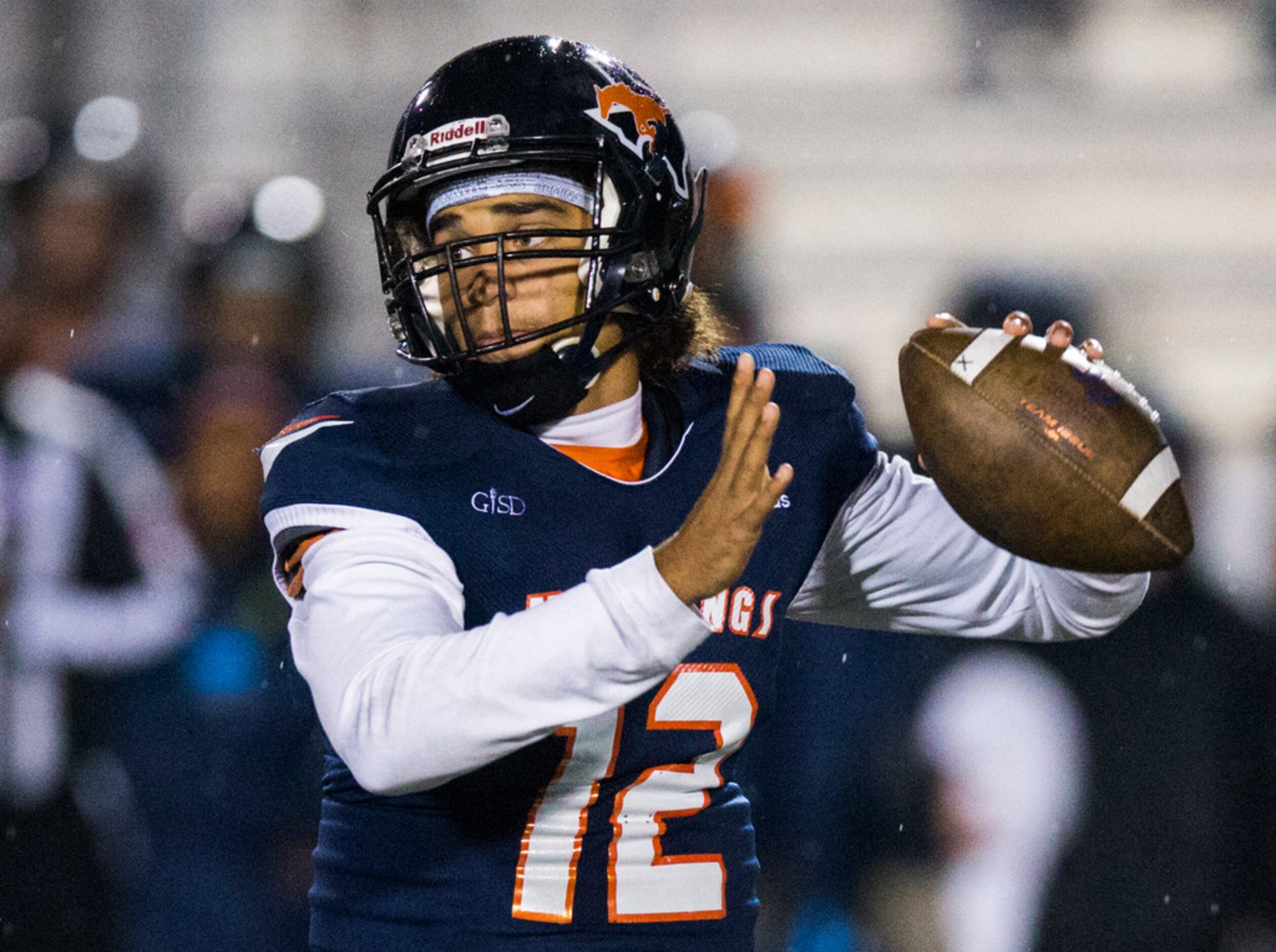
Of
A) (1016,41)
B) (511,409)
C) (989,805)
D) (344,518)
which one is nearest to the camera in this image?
(344,518)

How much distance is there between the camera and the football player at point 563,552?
1272 millimetres

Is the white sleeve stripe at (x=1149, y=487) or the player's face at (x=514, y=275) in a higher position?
the player's face at (x=514, y=275)

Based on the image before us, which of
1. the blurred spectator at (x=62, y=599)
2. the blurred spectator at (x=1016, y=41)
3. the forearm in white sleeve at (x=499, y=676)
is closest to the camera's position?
the forearm in white sleeve at (x=499, y=676)

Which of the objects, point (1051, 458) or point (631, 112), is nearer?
point (1051, 458)

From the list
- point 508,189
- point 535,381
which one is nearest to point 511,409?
point 535,381

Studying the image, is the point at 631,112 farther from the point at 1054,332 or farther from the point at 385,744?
the point at 385,744

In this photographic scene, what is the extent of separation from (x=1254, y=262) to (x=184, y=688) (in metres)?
3.51

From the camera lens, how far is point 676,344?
1.96 m

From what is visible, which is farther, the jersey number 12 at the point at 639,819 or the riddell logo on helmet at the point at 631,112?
the riddell logo on helmet at the point at 631,112

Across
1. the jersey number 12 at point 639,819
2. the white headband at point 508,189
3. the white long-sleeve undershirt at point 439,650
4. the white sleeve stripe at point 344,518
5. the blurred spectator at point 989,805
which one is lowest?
the blurred spectator at point 989,805

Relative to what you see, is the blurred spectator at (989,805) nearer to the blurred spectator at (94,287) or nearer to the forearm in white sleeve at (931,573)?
the forearm in white sleeve at (931,573)

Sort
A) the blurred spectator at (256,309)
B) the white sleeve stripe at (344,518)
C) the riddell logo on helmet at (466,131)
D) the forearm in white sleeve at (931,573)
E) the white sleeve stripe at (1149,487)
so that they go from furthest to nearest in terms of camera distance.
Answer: the blurred spectator at (256,309) < the forearm in white sleeve at (931,573) < the riddell logo on helmet at (466,131) < the white sleeve stripe at (1149,487) < the white sleeve stripe at (344,518)

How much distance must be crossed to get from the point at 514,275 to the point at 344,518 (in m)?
0.37

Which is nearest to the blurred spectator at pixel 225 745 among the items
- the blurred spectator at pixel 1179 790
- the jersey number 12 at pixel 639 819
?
the jersey number 12 at pixel 639 819
